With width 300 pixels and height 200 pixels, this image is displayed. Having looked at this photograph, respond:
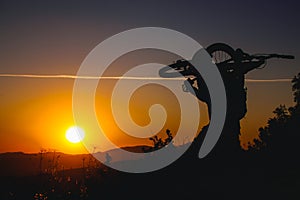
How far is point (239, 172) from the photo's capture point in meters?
21.0

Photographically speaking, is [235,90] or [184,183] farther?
[235,90]

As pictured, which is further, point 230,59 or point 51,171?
point 230,59

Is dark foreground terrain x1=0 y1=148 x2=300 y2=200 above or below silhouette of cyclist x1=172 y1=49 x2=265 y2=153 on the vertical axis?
below

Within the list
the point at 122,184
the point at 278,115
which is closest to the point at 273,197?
the point at 122,184

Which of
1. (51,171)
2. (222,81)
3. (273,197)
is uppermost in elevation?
(222,81)

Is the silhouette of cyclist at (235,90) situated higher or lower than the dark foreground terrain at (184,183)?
higher

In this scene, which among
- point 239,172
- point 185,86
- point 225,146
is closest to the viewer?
point 239,172

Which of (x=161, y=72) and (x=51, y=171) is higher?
(x=161, y=72)

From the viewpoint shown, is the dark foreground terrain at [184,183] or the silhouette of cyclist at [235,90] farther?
the silhouette of cyclist at [235,90]

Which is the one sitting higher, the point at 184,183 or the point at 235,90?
the point at 235,90

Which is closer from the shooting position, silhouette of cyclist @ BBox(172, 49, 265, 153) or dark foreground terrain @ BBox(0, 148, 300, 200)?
dark foreground terrain @ BBox(0, 148, 300, 200)

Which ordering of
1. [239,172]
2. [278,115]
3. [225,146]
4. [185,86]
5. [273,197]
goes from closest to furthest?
[273,197], [239,172], [225,146], [185,86], [278,115]

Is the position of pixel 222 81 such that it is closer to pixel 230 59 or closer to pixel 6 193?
pixel 230 59

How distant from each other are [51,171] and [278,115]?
43053mm
